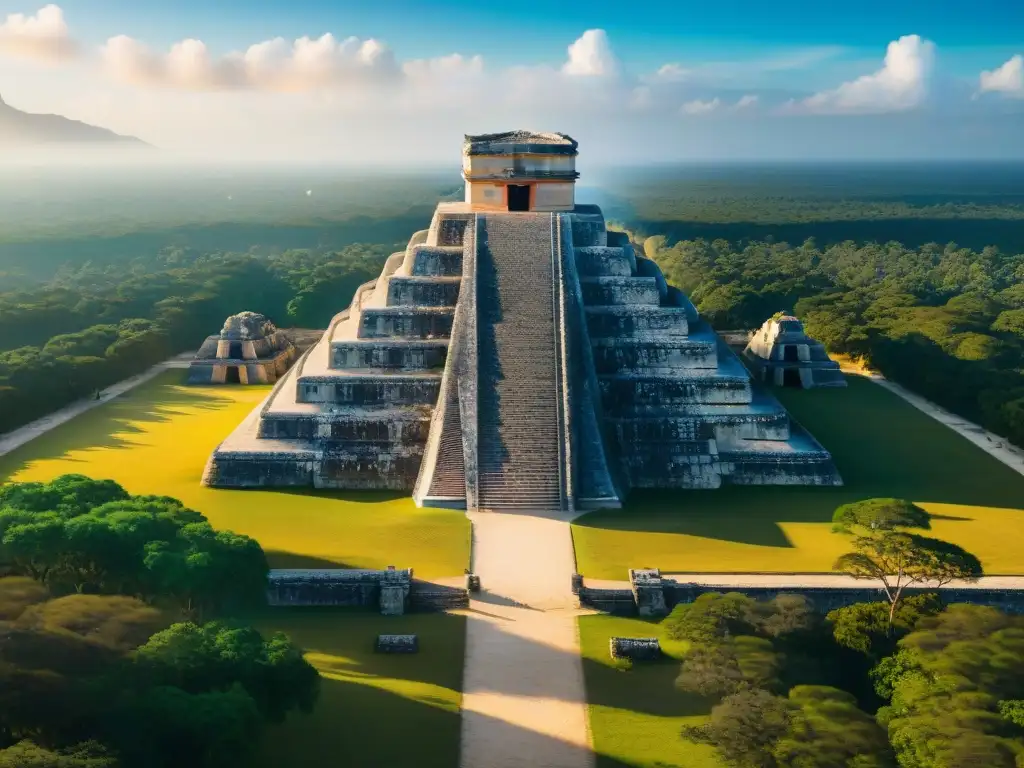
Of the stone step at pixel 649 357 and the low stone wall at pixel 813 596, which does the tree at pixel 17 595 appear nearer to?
the low stone wall at pixel 813 596

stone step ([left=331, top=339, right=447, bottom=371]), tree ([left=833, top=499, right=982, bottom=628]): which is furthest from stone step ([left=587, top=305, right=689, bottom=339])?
tree ([left=833, top=499, right=982, bottom=628])

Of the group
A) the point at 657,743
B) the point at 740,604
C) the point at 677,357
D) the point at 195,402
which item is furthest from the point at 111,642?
the point at 195,402

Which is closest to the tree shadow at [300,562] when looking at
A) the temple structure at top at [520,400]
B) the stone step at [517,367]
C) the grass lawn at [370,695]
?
the grass lawn at [370,695]

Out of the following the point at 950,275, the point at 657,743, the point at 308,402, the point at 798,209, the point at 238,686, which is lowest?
the point at 657,743

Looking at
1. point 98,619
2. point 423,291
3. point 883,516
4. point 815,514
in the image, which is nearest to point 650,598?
point 883,516

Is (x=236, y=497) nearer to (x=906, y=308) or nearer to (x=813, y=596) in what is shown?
(x=813, y=596)

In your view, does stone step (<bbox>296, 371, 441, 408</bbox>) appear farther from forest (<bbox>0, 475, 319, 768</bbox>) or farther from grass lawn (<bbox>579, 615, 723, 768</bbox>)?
grass lawn (<bbox>579, 615, 723, 768</bbox>)

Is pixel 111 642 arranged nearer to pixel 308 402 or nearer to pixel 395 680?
pixel 395 680
